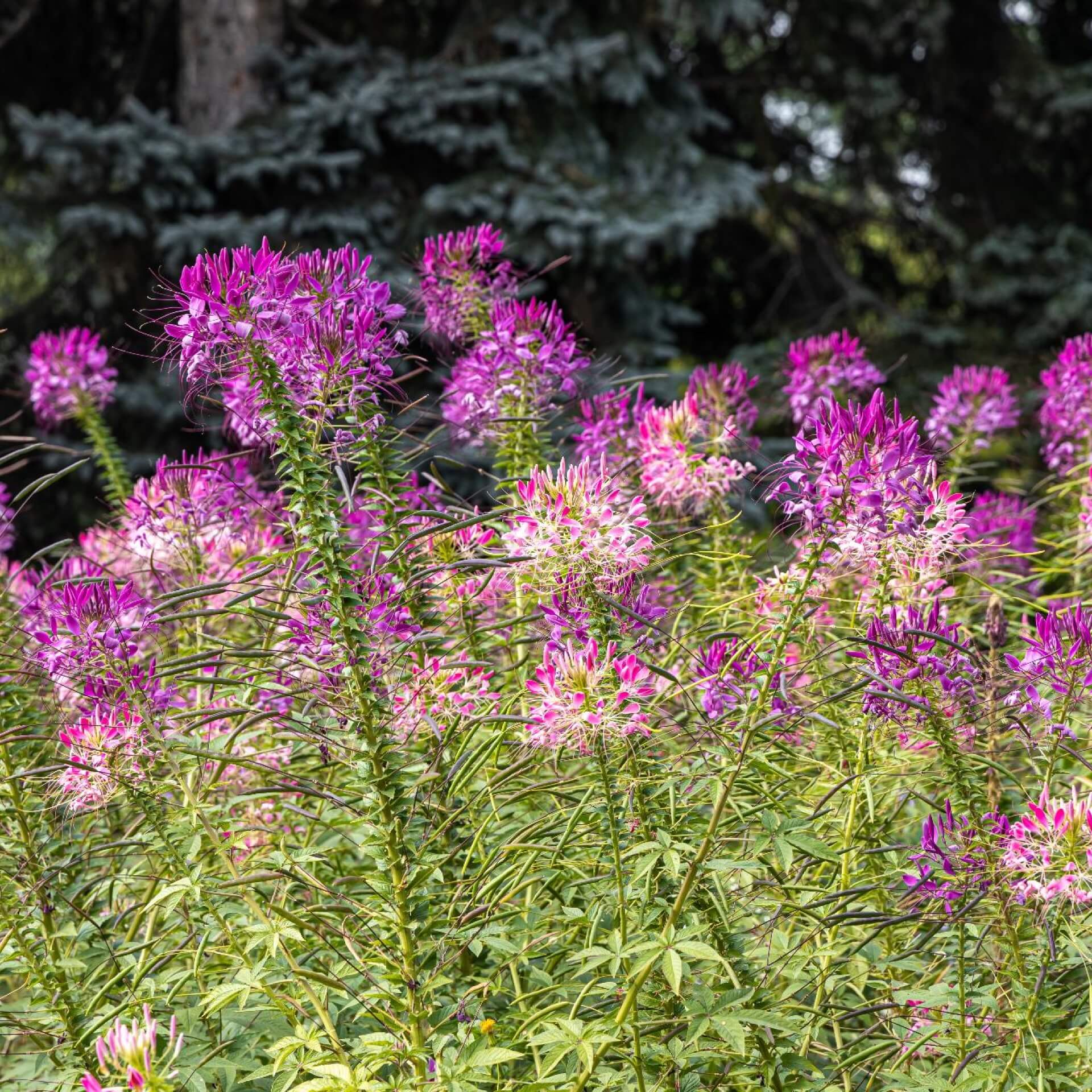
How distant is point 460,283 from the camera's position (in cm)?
268

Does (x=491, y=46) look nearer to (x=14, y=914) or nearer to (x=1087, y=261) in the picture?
(x=1087, y=261)

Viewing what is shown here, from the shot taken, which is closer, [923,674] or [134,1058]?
[134,1058]

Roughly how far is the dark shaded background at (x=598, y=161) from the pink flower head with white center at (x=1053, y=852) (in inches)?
150

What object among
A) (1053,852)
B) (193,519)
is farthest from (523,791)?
(193,519)

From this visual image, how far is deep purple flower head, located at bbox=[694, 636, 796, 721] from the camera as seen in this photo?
1.98 metres

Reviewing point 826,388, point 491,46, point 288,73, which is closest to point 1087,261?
point 491,46

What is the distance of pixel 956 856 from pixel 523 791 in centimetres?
66

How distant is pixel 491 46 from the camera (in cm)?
773

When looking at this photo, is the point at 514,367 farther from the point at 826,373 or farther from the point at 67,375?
the point at 67,375

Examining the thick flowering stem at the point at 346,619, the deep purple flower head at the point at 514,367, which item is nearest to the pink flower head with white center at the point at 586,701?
the thick flowering stem at the point at 346,619

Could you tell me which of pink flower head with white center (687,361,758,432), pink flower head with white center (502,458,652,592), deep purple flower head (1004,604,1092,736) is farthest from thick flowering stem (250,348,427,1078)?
pink flower head with white center (687,361,758,432)

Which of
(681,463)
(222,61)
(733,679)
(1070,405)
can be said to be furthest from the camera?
(222,61)

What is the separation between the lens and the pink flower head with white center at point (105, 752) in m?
1.94

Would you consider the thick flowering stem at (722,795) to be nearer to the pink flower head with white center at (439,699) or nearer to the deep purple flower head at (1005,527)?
the pink flower head with white center at (439,699)
